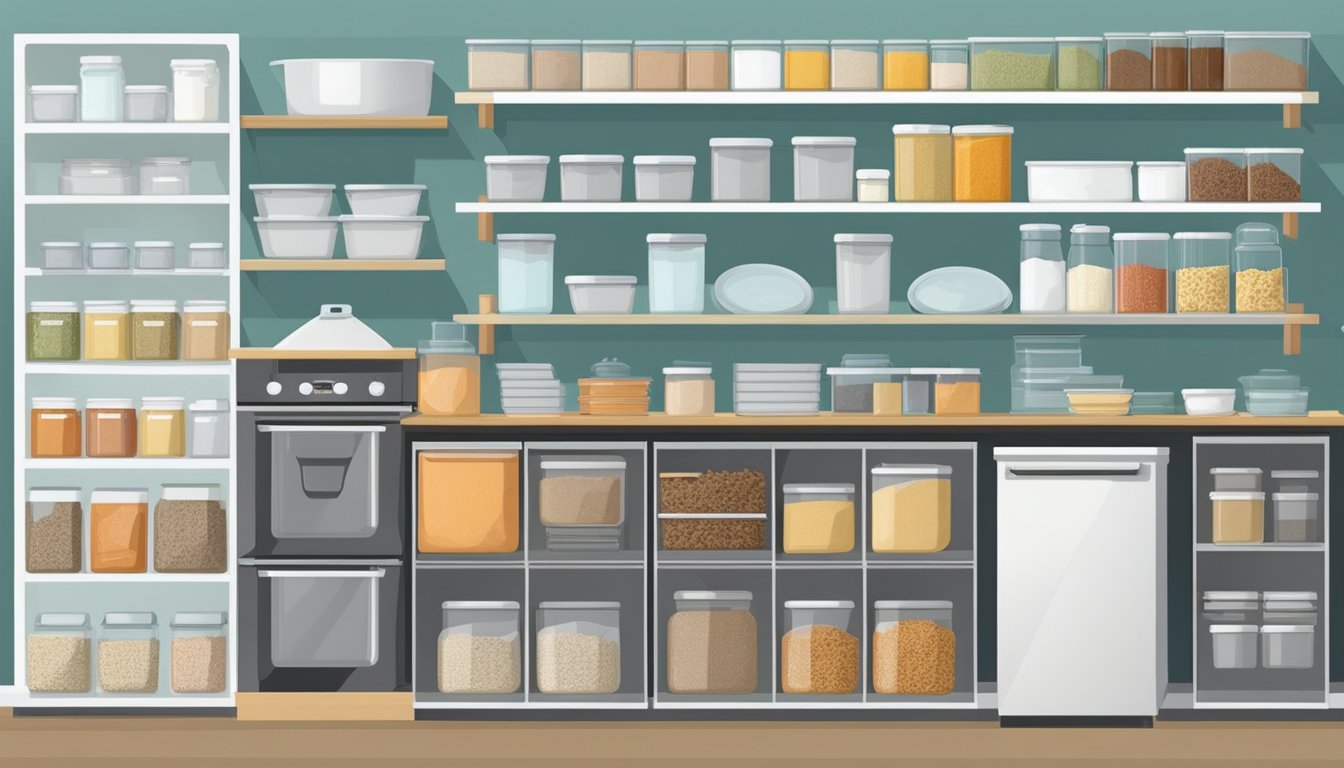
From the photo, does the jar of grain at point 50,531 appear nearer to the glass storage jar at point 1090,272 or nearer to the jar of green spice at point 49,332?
the jar of green spice at point 49,332

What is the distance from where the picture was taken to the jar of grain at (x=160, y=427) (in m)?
6.07

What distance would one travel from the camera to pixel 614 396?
19.5 ft

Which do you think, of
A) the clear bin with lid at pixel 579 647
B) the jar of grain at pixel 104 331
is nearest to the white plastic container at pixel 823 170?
the clear bin with lid at pixel 579 647

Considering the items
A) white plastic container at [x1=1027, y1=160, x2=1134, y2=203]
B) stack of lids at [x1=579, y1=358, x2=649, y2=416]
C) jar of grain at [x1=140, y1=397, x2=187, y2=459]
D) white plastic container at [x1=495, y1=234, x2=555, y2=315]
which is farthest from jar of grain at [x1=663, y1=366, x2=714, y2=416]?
jar of grain at [x1=140, y1=397, x2=187, y2=459]

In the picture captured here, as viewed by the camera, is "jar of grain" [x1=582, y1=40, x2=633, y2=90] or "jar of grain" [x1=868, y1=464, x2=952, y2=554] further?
"jar of grain" [x1=582, y1=40, x2=633, y2=90]

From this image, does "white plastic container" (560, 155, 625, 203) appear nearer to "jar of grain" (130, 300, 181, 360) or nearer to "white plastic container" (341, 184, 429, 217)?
"white plastic container" (341, 184, 429, 217)

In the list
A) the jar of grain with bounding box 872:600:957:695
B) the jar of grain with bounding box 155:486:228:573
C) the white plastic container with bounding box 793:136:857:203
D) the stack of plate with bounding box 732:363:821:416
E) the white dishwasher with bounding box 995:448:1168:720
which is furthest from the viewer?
the white plastic container with bounding box 793:136:857:203

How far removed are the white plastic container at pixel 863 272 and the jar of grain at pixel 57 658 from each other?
2.80 meters

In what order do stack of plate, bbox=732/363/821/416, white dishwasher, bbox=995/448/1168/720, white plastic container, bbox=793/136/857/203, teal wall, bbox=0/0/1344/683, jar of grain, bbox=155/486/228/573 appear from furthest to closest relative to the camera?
teal wall, bbox=0/0/1344/683 → white plastic container, bbox=793/136/857/203 → jar of grain, bbox=155/486/228/573 → stack of plate, bbox=732/363/821/416 → white dishwasher, bbox=995/448/1168/720

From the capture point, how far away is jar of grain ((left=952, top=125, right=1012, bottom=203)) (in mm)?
6000

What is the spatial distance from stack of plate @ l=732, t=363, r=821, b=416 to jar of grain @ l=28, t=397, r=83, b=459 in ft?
7.44

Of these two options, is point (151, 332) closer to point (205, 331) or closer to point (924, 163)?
point (205, 331)

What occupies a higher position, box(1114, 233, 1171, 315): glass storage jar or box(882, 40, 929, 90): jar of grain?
box(882, 40, 929, 90): jar of grain

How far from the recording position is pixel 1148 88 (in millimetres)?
6059
